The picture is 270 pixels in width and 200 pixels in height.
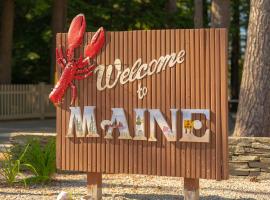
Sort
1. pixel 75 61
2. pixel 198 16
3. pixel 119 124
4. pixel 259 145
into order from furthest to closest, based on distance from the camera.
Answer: pixel 198 16, pixel 259 145, pixel 75 61, pixel 119 124

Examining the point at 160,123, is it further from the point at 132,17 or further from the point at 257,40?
the point at 132,17

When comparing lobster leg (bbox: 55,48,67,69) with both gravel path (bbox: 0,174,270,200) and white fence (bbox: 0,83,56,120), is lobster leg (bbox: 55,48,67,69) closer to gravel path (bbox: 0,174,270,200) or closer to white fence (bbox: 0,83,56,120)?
gravel path (bbox: 0,174,270,200)

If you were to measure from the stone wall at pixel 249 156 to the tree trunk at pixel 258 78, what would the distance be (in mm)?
1443

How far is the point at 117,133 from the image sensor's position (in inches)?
274

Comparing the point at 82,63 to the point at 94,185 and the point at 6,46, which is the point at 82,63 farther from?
the point at 6,46

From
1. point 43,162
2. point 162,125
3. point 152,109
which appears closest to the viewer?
point 162,125

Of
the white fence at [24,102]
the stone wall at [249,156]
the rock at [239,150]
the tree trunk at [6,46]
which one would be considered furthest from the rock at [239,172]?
the tree trunk at [6,46]

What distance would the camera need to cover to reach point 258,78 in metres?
10.8

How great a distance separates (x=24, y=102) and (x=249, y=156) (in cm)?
1585

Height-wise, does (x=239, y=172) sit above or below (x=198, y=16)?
below

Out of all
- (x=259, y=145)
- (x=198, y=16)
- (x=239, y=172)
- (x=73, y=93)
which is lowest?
(x=239, y=172)

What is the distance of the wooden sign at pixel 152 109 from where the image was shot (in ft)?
21.0

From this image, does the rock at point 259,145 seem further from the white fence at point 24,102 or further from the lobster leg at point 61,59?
the white fence at point 24,102

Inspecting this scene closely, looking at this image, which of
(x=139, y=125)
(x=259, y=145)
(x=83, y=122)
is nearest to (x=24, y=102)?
(x=259, y=145)
